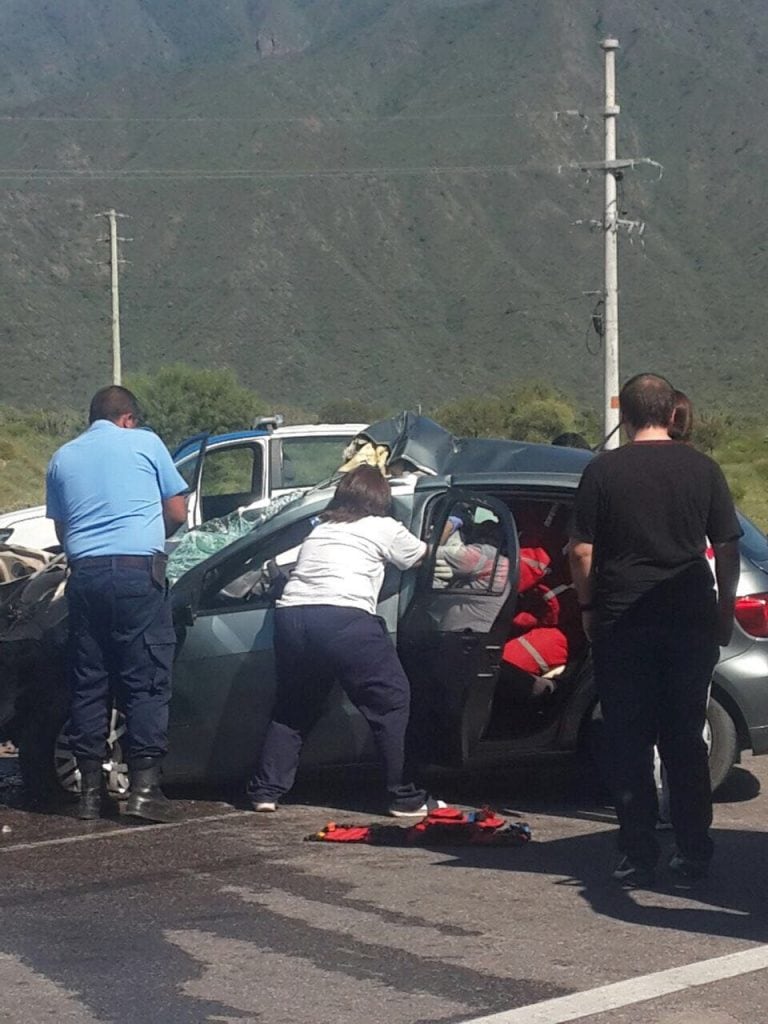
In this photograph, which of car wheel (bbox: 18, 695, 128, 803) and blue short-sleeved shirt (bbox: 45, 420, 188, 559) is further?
car wheel (bbox: 18, 695, 128, 803)

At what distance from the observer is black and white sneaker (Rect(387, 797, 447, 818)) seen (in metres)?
7.79

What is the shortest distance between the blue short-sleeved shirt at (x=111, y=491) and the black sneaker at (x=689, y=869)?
114 inches

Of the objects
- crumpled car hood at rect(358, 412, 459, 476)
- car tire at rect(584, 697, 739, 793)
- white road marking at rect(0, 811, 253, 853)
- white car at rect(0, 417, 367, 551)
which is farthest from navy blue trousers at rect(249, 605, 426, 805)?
white car at rect(0, 417, 367, 551)

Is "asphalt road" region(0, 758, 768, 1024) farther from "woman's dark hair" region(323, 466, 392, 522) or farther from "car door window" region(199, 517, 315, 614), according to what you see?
"woman's dark hair" region(323, 466, 392, 522)

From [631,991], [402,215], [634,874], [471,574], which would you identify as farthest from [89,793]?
[402,215]

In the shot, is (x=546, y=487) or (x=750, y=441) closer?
(x=546, y=487)

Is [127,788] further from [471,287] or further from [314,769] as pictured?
[471,287]

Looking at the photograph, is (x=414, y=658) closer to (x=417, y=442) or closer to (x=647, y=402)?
(x=417, y=442)

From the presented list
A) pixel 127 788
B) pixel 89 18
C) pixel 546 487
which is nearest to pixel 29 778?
pixel 127 788

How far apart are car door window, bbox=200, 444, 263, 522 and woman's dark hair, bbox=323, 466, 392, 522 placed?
17.3 ft

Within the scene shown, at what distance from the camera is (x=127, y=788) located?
27.3 ft

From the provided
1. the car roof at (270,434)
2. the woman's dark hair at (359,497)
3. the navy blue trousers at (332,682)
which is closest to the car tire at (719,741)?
the navy blue trousers at (332,682)

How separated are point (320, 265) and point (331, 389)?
1208cm

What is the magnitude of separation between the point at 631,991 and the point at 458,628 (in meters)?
2.75
